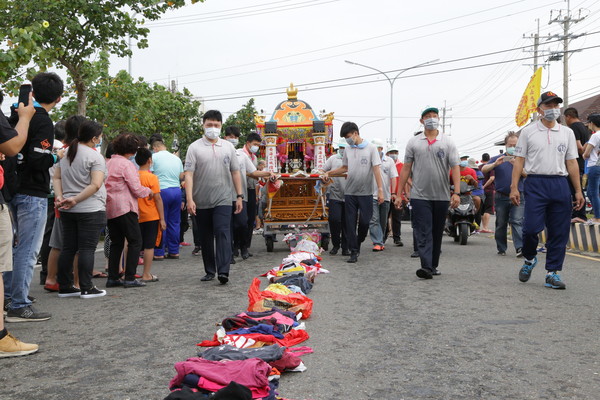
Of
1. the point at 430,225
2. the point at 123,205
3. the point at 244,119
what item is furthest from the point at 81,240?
the point at 244,119

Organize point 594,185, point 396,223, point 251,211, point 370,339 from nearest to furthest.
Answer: point 370,339, point 594,185, point 251,211, point 396,223

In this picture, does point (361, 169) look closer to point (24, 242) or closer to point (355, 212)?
point (355, 212)

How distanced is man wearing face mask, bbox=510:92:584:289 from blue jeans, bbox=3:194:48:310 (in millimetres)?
5378

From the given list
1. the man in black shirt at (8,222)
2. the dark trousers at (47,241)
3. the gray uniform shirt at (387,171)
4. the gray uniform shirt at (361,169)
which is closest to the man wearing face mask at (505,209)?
the gray uniform shirt at (387,171)

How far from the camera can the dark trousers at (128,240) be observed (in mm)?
8070

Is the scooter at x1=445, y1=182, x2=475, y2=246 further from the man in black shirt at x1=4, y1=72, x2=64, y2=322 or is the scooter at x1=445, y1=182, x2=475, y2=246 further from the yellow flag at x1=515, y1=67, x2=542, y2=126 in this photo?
the yellow flag at x1=515, y1=67, x2=542, y2=126

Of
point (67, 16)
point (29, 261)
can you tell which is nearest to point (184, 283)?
point (29, 261)

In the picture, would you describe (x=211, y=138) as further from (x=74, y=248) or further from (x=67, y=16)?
(x=67, y=16)

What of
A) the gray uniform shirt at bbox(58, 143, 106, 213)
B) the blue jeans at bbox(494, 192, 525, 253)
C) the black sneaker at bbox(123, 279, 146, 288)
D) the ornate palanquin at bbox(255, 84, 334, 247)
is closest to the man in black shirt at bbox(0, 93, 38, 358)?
the gray uniform shirt at bbox(58, 143, 106, 213)

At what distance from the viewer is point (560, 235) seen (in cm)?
770

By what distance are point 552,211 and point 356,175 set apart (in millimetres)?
3647

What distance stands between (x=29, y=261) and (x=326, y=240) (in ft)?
23.3

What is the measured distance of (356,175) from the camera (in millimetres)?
10727

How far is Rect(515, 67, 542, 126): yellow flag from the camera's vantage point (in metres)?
28.5
